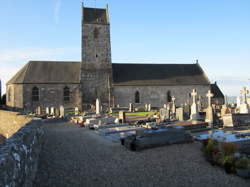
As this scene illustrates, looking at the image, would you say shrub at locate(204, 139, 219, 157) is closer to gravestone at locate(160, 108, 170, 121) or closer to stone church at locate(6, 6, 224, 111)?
gravestone at locate(160, 108, 170, 121)

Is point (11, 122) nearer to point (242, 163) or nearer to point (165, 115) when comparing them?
point (165, 115)

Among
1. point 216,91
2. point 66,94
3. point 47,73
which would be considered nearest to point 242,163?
point 66,94

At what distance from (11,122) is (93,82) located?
1593 cm

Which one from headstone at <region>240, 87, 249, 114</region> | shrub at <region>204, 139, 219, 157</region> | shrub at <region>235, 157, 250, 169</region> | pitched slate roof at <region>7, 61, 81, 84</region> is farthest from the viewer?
pitched slate roof at <region>7, 61, 81, 84</region>

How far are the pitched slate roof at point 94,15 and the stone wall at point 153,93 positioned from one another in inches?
403

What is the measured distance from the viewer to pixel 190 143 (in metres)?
9.55

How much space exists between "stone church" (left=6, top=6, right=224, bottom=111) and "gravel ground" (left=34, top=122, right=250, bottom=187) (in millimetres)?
21652

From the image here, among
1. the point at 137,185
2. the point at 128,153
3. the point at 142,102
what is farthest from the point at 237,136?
the point at 142,102

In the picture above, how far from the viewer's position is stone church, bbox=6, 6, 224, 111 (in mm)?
29391

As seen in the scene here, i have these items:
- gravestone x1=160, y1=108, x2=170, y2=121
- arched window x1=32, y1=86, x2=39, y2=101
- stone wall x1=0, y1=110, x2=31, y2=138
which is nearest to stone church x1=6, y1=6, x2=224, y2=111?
arched window x1=32, y1=86, x2=39, y2=101

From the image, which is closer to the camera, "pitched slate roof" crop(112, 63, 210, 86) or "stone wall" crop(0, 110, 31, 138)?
"stone wall" crop(0, 110, 31, 138)

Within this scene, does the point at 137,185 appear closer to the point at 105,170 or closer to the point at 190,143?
the point at 105,170

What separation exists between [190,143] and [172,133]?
95 centimetres

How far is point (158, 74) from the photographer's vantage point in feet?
112
